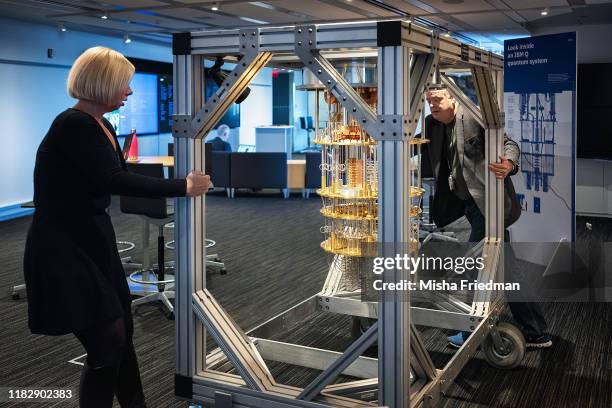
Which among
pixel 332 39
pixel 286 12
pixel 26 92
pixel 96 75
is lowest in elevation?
pixel 96 75

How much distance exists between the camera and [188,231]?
2.62 meters

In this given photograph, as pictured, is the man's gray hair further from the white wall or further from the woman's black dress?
the woman's black dress

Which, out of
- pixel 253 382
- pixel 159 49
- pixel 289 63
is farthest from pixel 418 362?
pixel 159 49

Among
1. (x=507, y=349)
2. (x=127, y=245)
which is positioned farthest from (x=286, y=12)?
(x=507, y=349)

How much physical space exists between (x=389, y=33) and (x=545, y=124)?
11.0 ft

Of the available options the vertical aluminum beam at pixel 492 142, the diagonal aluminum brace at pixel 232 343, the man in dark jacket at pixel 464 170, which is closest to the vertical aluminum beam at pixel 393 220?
the diagonal aluminum brace at pixel 232 343

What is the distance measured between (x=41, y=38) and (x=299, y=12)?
3.76 meters

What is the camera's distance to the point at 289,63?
3367 mm

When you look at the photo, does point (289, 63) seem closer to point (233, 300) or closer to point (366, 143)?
point (366, 143)

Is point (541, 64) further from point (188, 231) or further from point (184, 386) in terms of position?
point (184, 386)

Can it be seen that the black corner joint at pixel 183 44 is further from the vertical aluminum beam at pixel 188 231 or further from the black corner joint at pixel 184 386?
the black corner joint at pixel 184 386

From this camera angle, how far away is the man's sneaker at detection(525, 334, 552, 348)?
3.98 metres

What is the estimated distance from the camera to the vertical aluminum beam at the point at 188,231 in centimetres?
259

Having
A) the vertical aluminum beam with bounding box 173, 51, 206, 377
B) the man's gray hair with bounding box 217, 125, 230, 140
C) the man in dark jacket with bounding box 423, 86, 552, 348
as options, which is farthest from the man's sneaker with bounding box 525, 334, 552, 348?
the man's gray hair with bounding box 217, 125, 230, 140
